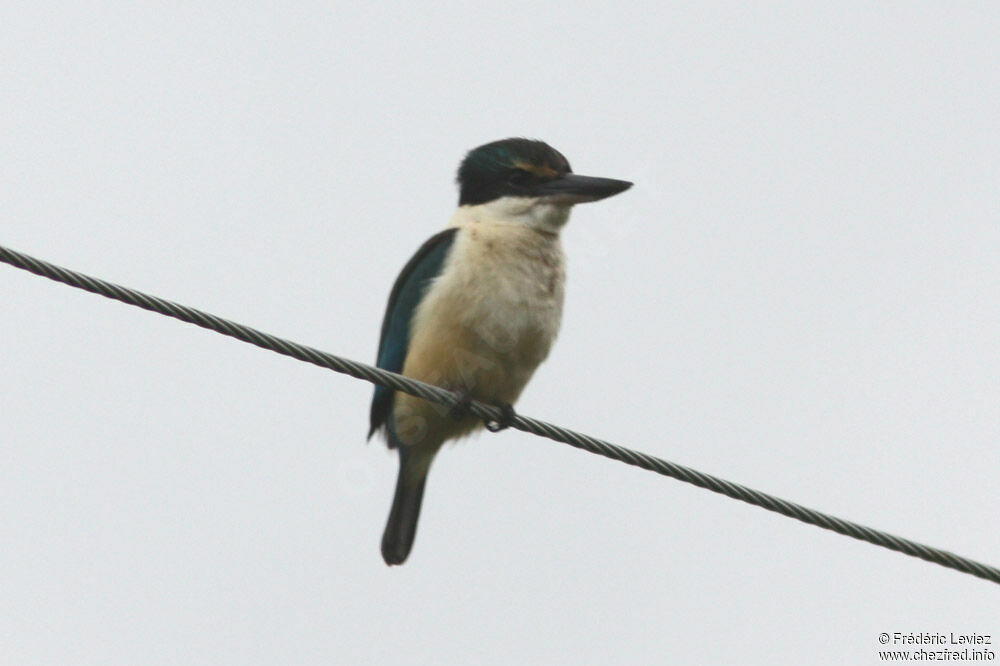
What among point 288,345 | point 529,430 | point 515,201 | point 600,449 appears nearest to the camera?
point 288,345

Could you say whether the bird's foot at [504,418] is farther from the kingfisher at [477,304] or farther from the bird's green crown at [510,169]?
the bird's green crown at [510,169]

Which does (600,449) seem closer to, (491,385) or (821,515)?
(821,515)

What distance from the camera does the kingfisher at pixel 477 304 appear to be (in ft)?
18.1

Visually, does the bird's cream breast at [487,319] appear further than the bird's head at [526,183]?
No

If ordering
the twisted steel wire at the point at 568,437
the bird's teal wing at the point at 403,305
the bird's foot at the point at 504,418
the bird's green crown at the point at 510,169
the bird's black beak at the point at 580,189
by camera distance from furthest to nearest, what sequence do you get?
the bird's green crown at the point at 510,169 → the bird's black beak at the point at 580,189 → the bird's teal wing at the point at 403,305 → the bird's foot at the point at 504,418 → the twisted steel wire at the point at 568,437

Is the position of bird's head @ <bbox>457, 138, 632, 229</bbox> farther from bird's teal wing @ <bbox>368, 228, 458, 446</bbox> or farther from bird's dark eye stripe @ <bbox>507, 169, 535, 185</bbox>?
bird's teal wing @ <bbox>368, 228, 458, 446</bbox>

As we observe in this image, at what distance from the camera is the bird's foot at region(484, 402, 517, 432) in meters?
5.34

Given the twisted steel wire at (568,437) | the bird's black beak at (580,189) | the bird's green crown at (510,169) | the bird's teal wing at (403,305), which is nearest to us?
Answer: the twisted steel wire at (568,437)

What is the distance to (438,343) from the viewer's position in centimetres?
554

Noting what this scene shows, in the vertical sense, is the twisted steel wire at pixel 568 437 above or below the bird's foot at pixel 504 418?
below

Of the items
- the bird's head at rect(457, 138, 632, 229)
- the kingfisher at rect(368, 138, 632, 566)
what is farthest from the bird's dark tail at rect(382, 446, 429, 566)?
the bird's head at rect(457, 138, 632, 229)

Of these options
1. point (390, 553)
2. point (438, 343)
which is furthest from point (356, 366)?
point (390, 553)

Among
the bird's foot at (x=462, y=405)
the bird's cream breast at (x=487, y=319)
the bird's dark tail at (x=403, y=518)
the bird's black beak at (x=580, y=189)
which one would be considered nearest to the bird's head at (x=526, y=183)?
the bird's black beak at (x=580, y=189)

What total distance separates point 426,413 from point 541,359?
0.51m
